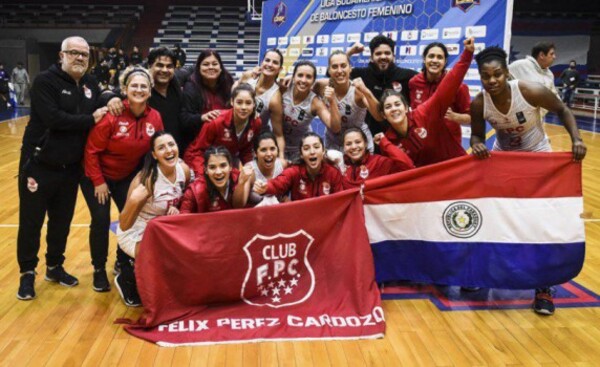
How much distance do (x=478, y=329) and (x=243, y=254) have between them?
1413mm

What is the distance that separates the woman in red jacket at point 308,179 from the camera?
130 inches

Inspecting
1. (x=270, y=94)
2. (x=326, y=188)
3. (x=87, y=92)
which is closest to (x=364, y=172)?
(x=326, y=188)

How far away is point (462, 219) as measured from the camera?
3.21 m

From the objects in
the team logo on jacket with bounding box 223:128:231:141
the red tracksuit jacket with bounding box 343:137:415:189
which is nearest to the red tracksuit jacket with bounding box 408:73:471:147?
the red tracksuit jacket with bounding box 343:137:415:189

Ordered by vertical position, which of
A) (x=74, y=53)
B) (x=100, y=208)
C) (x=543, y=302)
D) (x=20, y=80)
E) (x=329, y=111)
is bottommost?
(x=543, y=302)

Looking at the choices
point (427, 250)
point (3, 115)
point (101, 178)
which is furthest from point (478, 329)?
point (3, 115)

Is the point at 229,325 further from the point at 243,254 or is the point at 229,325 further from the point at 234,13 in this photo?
the point at 234,13

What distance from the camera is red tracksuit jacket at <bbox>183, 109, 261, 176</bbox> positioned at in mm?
3396

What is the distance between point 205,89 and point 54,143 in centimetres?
110

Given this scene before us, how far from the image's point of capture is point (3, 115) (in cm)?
1413

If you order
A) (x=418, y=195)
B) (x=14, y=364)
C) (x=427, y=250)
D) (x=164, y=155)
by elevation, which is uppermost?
(x=164, y=155)

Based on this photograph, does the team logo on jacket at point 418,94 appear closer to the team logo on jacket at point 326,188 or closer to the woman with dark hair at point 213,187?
the team logo on jacket at point 326,188

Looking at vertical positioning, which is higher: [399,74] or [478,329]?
[399,74]

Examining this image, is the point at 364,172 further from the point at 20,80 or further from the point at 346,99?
the point at 20,80
